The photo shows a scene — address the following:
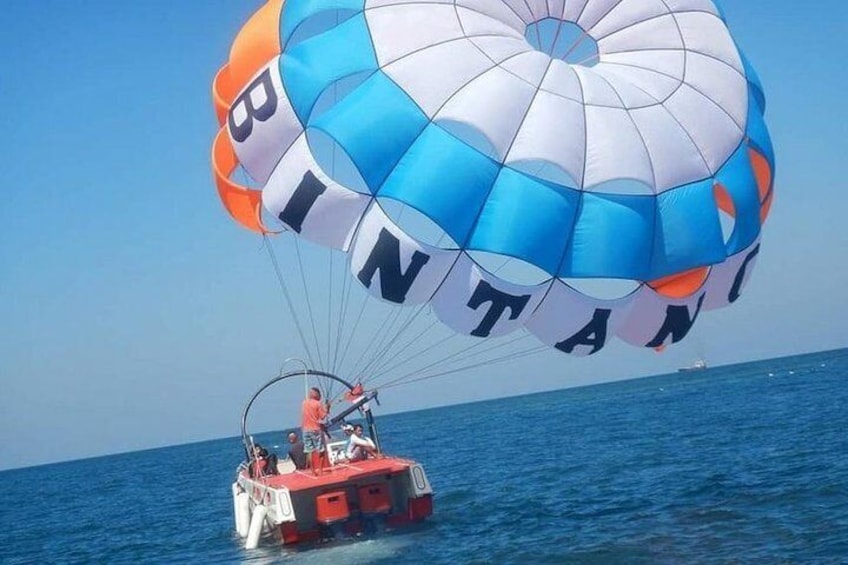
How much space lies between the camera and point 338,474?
16.3m

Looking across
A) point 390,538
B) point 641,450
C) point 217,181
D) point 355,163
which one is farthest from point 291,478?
point 641,450

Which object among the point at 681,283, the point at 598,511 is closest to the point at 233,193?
the point at 681,283

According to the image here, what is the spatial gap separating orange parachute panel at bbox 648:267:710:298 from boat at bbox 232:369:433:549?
15.1ft

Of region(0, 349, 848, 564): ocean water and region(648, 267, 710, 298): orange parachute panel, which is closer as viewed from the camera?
region(648, 267, 710, 298): orange parachute panel

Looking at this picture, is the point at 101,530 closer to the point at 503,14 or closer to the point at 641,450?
the point at 641,450

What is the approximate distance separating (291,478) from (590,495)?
7755 mm

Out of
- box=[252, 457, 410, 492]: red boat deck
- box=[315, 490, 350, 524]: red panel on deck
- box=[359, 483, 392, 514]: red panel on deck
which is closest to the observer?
box=[315, 490, 350, 524]: red panel on deck

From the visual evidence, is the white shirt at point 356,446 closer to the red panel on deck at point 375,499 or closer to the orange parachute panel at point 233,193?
the red panel on deck at point 375,499

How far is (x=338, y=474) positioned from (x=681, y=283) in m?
6.44

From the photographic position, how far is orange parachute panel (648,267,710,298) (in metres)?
12.7

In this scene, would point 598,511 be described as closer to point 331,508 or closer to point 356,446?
point 356,446

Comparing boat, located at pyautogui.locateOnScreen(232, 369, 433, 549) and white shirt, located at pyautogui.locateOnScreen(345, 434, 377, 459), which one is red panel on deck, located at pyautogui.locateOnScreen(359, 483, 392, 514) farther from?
white shirt, located at pyautogui.locateOnScreen(345, 434, 377, 459)

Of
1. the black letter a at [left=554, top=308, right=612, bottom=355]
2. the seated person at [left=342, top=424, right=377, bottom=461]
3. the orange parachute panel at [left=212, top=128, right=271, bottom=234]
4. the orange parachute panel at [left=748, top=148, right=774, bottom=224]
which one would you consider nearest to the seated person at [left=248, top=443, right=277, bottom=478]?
the seated person at [left=342, top=424, right=377, bottom=461]

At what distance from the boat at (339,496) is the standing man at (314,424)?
0.14 metres
